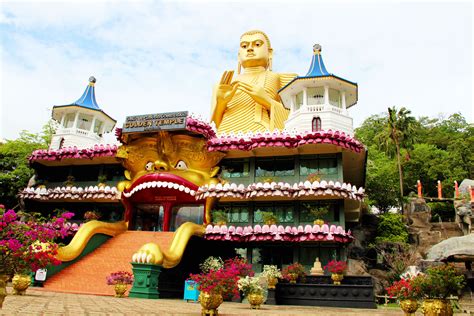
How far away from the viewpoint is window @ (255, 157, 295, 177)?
2438 cm

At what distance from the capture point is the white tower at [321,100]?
2417 centimetres

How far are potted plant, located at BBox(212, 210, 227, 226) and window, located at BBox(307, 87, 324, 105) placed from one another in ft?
29.1

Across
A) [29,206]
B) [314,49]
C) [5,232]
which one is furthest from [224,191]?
[29,206]

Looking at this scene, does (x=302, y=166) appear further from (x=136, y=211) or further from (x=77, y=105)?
(x=77, y=105)

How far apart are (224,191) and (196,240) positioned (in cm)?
315

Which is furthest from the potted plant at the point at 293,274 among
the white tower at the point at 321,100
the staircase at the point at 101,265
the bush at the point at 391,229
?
the bush at the point at 391,229

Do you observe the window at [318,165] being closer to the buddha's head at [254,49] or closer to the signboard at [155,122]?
the signboard at [155,122]

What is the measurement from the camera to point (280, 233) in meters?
21.2

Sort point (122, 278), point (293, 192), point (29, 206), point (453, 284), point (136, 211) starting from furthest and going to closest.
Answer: point (29, 206) → point (136, 211) → point (293, 192) → point (122, 278) → point (453, 284)

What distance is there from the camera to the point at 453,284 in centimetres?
967

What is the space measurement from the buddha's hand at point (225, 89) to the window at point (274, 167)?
8.35 meters

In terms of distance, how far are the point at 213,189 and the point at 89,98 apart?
50.7 ft

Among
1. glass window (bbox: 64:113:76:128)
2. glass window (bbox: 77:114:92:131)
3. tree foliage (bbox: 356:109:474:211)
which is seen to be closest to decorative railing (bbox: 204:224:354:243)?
glass window (bbox: 77:114:92:131)

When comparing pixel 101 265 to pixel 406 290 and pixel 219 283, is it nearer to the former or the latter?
pixel 219 283
